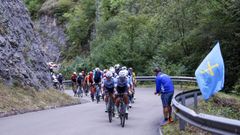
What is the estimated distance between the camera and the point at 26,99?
22078mm

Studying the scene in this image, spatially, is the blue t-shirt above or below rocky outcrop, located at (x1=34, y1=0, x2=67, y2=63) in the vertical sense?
below

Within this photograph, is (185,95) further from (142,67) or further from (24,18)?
(142,67)

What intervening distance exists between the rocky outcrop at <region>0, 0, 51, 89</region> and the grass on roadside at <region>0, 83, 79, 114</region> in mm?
583

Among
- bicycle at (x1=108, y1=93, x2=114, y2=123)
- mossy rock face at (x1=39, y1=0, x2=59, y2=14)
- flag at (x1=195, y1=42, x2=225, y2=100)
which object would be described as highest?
mossy rock face at (x1=39, y1=0, x2=59, y2=14)

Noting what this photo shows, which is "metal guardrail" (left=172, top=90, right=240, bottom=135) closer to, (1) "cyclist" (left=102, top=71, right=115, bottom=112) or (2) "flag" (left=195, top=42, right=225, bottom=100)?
(2) "flag" (left=195, top=42, right=225, bottom=100)

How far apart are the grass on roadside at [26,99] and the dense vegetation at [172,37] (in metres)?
11.9

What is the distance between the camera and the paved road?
46.1 ft

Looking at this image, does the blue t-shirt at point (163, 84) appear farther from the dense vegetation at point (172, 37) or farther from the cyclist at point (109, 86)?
the dense vegetation at point (172, 37)

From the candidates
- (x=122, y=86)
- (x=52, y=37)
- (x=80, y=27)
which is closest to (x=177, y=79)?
(x=122, y=86)

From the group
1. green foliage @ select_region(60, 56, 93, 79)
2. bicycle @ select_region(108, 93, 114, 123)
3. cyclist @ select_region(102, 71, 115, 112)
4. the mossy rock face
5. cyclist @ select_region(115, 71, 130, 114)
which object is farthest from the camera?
the mossy rock face

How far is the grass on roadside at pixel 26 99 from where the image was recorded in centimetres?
2036

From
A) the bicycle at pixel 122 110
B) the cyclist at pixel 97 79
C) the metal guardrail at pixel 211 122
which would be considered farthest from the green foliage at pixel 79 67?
the metal guardrail at pixel 211 122

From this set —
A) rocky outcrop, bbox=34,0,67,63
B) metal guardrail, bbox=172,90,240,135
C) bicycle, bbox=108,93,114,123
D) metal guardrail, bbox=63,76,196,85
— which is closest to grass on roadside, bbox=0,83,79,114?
bicycle, bbox=108,93,114,123

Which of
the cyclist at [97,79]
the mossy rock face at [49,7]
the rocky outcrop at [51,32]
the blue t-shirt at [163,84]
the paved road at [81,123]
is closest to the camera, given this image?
the paved road at [81,123]
